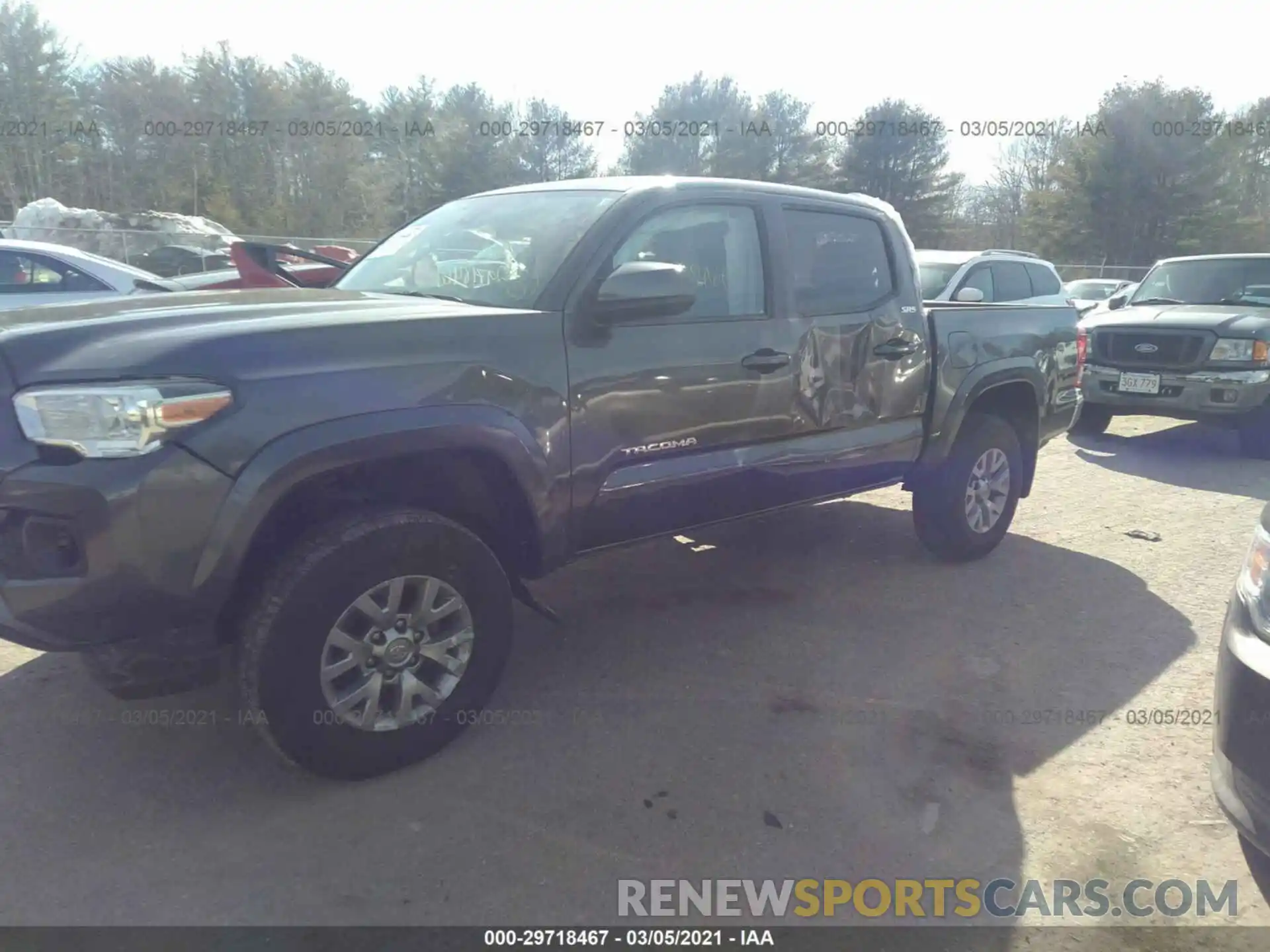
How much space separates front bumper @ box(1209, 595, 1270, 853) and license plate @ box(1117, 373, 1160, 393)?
22.0 feet

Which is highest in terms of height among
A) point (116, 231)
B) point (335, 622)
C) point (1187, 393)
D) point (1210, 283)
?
point (116, 231)

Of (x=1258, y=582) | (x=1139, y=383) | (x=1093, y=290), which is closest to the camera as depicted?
(x=1258, y=582)

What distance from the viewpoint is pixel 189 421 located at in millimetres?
2412

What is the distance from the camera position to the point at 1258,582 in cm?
253

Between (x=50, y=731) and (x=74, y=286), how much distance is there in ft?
19.6

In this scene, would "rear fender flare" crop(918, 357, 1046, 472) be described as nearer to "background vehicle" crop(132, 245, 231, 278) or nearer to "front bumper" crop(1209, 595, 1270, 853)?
"front bumper" crop(1209, 595, 1270, 853)

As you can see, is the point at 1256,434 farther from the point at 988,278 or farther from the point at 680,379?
the point at 680,379

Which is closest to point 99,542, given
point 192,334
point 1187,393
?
point 192,334

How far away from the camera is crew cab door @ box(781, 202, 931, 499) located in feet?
13.2

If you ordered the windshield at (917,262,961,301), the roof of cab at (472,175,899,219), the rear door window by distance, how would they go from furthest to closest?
the rear door window
the windshield at (917,262,961,301)
the roof of cab at (472,175,899,219)

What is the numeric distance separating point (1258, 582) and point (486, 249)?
2794mm

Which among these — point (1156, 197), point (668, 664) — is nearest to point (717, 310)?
point (668, 664)

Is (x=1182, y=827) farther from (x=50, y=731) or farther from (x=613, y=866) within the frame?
(x=50, y=731)

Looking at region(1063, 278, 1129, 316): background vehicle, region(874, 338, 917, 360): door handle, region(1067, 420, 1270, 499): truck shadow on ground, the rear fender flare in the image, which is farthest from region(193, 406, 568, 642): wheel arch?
region(1063, 278, 1129, 316): background vehicle
